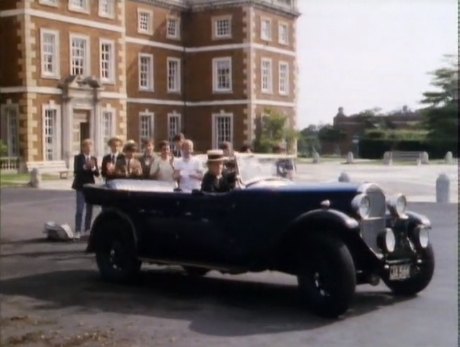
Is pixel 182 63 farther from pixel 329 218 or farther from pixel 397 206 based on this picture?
pixel 329 218

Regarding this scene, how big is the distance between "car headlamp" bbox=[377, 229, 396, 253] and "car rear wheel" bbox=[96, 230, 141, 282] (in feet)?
7.46

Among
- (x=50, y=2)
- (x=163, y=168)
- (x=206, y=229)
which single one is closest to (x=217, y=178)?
(x=206, y=229)

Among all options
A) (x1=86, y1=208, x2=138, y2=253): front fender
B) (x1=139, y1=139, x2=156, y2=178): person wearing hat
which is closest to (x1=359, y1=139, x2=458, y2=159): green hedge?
(x1=139, y1=139, x2=156, y2=178): person wearing hat

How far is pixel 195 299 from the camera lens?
21.4ft

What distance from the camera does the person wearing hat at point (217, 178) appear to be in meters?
6.64

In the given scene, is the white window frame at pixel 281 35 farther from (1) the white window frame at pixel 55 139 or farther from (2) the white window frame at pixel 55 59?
(2) the white window frame at pixel 55 59

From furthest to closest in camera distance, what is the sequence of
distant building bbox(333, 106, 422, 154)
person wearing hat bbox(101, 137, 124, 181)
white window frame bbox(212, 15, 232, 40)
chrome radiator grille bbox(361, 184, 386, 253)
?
white window frame bbox(212, 15, 232, 40)
person wearing hat bbox(101, 137, 124, 181)
distant building bbox(333, 106, 422, 154)
chrome radiator grille bbox(361, 184, 386, 253)

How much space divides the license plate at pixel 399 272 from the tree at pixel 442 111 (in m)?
1.05

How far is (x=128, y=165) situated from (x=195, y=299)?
267 cm

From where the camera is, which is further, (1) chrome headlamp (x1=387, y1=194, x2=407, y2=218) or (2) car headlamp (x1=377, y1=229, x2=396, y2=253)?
(1) chrome headlamp (x1=387, y1=194, x2=407, y2=218)

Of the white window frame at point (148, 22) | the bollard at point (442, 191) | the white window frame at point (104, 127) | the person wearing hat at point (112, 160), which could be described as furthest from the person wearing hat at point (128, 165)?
the bollard at point (442, 191)

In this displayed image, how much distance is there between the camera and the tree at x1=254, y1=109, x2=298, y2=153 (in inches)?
334

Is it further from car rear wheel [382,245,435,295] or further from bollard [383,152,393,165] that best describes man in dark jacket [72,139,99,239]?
bollard [383,152,393,165]

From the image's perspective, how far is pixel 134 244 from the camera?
23.7 feet
